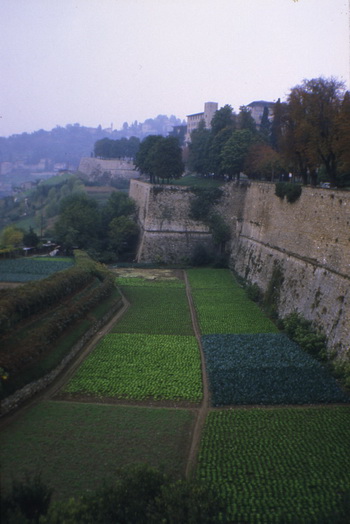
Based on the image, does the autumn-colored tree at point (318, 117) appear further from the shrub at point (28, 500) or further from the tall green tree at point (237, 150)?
the shrub at point (28, 500)

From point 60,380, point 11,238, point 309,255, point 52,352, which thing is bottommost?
point 60,380

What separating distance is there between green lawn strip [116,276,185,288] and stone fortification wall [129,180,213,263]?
6751mm

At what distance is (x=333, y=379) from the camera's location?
58.2 ft

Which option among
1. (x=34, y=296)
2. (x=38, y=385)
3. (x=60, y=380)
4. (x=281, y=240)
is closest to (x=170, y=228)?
(x=281, y=240)

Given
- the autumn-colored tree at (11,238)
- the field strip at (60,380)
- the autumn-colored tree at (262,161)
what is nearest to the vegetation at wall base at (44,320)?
the field strip at (60,380)

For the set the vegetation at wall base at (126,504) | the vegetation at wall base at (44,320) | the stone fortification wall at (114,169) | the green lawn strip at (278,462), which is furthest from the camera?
the stone fortification wall at (114,169)

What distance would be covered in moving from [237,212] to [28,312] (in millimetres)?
29377

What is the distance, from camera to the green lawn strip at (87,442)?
1144 centimetres

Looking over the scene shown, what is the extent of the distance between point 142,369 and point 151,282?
62.2 ft

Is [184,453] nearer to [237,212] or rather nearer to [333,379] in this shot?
[333,379]

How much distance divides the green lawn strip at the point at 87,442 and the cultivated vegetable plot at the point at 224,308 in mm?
10194

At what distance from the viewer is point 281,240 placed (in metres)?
31.1

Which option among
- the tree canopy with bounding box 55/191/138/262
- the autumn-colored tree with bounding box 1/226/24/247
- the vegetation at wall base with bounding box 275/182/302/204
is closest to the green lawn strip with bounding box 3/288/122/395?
the vegetation at wall base with bounding box 275/182/302/204

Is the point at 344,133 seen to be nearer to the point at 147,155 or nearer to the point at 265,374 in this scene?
the point at 265,374
